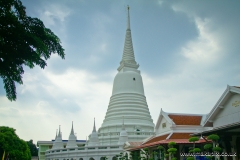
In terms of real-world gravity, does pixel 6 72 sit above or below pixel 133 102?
below

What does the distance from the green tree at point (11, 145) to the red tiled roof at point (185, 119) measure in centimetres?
2461

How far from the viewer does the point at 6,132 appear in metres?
38.9

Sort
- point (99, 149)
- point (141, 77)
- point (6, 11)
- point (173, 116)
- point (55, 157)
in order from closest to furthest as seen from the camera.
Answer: point (6, 11) → point (173, 116) → point (99, 149) → point (55, 157) → point (141, 77)

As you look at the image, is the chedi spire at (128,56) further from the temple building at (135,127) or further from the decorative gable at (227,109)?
the decorative gable at (227,109)

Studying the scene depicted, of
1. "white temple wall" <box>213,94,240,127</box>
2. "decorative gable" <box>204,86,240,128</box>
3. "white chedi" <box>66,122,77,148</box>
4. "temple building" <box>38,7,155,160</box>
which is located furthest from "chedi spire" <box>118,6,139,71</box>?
"white temple wall" <box>213,94,240,127</box>

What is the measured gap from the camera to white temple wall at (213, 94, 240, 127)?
593 inches

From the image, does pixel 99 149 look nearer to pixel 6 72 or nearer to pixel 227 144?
pixel 227 144

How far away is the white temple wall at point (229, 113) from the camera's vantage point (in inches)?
593

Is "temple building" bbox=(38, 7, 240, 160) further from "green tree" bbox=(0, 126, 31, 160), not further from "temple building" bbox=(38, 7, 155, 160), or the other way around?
"green tree" bbox=(0, 126, 31, 160)

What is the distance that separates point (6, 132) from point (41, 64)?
31.9m

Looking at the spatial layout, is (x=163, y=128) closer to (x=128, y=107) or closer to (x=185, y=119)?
(x=185, y=119)

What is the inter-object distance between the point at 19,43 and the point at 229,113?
12.5m

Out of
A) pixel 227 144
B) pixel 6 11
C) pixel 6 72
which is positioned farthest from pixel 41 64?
pixel 227 144

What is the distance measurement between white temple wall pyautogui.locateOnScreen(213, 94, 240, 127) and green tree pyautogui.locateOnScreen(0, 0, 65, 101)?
1039 centimetres
